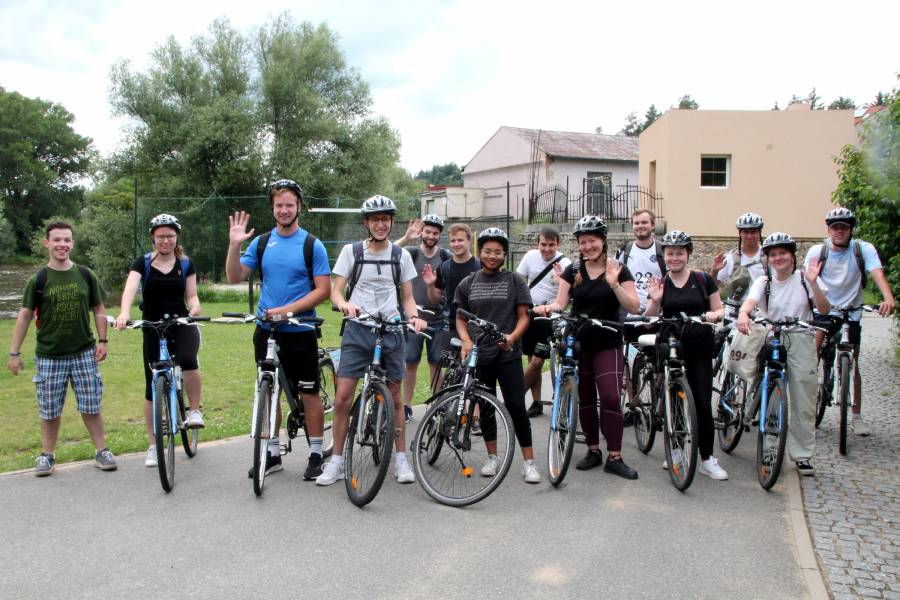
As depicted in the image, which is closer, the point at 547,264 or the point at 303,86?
the point at 547,264

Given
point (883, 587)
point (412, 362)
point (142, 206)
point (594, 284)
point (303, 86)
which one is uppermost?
point (303, 86)

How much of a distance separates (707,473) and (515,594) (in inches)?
108

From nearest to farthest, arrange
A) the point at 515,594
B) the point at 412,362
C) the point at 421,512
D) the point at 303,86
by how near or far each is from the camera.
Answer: the point at 515,594, the point at 421,512, the point at 412,362, the point at 303,86

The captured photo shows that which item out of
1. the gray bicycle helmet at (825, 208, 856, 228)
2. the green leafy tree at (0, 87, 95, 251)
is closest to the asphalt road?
the gray bicycle helmet at (825, 208, 856, 228)

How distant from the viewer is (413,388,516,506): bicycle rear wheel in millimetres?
5449

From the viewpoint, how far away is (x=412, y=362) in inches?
313

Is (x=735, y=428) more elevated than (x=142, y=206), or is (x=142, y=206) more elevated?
(x=142, y=206)

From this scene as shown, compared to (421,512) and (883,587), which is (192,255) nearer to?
(421,512)

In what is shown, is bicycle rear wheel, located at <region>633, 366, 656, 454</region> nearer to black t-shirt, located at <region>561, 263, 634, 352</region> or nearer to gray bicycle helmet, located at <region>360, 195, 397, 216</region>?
black t-shirt, located at <region>561, 263, 634, 352</region>

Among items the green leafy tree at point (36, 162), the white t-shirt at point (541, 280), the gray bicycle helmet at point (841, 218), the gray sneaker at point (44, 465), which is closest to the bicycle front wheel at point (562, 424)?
the white t-shirt at point (541, 280)

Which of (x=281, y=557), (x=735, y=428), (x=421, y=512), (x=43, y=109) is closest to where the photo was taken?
(x=281, y=557)

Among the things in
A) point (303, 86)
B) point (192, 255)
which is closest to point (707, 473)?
point (192, 255)

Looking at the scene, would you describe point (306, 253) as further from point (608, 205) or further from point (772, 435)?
point (608, 205)

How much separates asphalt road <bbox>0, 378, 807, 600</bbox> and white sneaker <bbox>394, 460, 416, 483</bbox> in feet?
0.21
